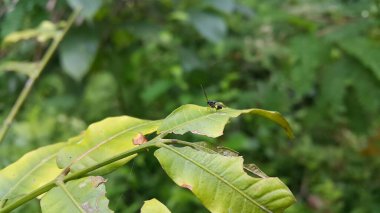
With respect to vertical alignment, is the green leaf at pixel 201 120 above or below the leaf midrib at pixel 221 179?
above

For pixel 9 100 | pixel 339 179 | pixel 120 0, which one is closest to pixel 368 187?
pixel 339 179

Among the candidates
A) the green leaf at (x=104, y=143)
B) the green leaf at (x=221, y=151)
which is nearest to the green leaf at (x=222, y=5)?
the green leaf at (x=104, y=143)

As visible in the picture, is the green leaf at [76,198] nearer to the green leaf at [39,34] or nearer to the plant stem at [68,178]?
the plant stem at [68,178]

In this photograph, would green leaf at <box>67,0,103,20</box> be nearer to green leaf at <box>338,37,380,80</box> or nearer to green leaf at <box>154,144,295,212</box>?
green leaf at <box>338,37,380,80</box>

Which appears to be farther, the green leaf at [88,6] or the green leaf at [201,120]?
the green leaf at [88,6]

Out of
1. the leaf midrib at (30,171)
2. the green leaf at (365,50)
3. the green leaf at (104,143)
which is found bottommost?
the green leaf at (365,50)

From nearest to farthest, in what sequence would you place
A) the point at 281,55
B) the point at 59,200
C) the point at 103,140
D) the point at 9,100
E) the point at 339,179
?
1. the point at 59,200
2. the point at 103,140
3. the point at 9,100
4. the point at 281,55
5. the point at 339,179

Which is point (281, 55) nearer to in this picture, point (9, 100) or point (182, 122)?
point (9, 100)

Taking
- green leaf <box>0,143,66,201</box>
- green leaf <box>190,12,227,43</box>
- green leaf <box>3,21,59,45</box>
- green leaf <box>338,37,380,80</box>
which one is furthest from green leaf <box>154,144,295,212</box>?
green leaf <box>190,12,227,43</box>
